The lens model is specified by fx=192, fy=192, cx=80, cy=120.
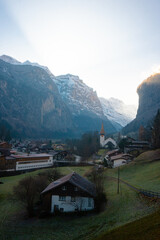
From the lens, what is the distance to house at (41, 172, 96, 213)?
98.0 ft

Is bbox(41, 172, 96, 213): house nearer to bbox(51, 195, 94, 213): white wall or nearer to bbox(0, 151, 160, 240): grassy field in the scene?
bbox(51, 195, 94, 213): white wall

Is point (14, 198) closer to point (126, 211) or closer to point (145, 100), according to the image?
point (126, 211)

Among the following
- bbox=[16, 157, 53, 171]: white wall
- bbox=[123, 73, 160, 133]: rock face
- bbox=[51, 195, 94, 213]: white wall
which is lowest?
bbox=[16, 157, 53, 171]: white wall

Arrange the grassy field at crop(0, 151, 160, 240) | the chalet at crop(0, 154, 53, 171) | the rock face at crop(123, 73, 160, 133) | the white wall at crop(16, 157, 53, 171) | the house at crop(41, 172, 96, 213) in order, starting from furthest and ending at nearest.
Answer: the rock face at crop(123, 73, 160, 133), the white wall at crop(16, 157, 53, 171), the chalet at crop(0, 154, 53, 171), the house at crop(41, 172, 96, 213), the grassy field at crop(0, 151, 160, 240)

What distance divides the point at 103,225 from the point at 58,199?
35.8 feet

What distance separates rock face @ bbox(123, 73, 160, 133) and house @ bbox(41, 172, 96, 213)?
13945cm

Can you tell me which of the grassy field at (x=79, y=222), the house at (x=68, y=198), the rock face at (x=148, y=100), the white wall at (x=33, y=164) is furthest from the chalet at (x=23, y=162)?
the rock face at (x=148, y=100)

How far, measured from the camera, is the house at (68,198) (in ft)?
98.0

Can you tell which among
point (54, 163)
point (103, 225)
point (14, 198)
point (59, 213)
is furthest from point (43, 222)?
point (54, 163)

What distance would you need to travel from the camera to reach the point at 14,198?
3816cm

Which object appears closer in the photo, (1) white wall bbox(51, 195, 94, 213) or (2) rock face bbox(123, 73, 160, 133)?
(1) white wall bbox(51, 195, 94, 213)

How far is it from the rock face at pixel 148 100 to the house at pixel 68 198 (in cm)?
13945

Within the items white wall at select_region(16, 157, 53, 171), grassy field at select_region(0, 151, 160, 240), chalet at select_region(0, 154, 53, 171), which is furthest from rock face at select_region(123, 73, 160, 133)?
grassy field at select_region(0, 151, 160, 240)

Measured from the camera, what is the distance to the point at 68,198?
30.4 m
